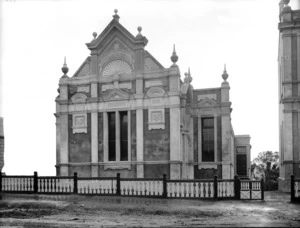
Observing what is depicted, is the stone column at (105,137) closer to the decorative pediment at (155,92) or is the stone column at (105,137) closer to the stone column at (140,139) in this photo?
the stone column at (140,139)

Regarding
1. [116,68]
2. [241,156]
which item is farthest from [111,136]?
[241,156]

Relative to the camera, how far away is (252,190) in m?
18.9

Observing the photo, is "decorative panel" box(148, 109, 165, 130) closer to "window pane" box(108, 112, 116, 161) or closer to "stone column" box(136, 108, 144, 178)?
"stone column" box(136, 108, 144, 178)

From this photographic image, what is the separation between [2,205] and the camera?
→ 17391 mm

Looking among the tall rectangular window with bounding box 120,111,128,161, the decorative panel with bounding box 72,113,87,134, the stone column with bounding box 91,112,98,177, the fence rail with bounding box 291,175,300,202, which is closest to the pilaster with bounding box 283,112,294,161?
the fence rail with bounding box 291,175,300,202

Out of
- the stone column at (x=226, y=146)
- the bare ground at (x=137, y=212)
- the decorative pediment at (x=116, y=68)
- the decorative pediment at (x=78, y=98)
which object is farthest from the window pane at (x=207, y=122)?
the bare ground at (x=137, y=212)

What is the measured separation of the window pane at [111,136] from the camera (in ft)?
90.8

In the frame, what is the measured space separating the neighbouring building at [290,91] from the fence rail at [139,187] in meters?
7.27

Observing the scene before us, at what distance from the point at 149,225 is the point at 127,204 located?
6055 mm

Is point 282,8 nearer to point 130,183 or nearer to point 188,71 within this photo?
point 188,71

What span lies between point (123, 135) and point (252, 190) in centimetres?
1114

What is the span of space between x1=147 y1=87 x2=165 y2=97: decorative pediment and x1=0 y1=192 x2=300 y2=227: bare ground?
879cm

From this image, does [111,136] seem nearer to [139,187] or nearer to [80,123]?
[80,123]

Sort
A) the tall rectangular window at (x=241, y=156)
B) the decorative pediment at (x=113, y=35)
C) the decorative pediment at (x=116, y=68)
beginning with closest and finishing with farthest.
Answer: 1. the decorative pediment at (x=113, y=35)
2. the decorative pediment at (x=116, y=68)
3. the tall rectangular window at (x=241, y=156)
